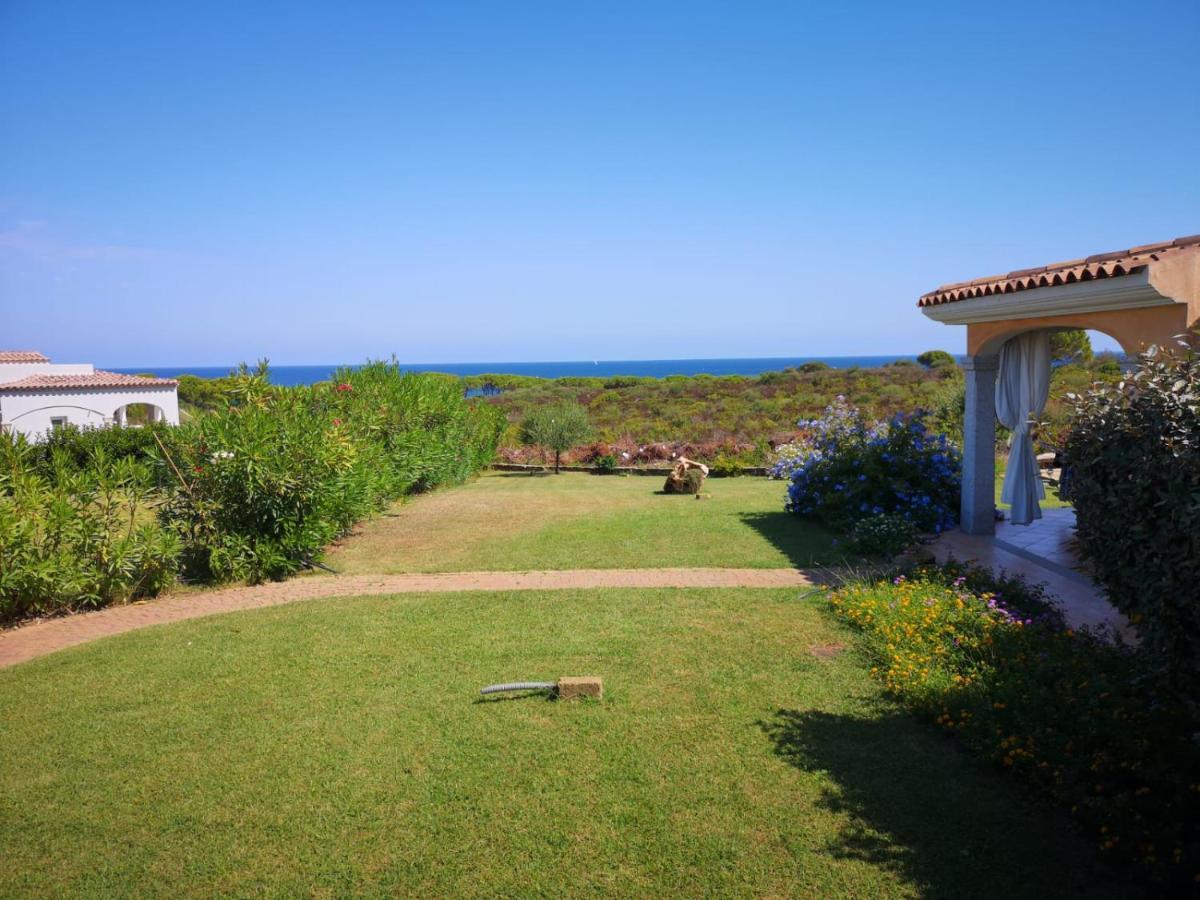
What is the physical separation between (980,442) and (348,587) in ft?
25.9

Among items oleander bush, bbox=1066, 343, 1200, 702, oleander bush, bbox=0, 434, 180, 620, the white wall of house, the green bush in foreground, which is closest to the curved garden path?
oleander bush, bbox=0, 434, 180, 620

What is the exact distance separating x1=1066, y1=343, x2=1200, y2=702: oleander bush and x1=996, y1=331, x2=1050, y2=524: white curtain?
5.39 m

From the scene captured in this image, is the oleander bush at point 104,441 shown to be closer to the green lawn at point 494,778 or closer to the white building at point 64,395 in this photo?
the white building at point 64,395

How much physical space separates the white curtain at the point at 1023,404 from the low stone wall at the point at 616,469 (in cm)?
842

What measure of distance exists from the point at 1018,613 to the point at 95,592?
8883 mm

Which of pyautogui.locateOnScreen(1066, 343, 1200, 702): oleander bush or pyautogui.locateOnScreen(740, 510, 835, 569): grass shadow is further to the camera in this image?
pyautogui.locateOnScreen(740, 510, 835, 569): grass shadow

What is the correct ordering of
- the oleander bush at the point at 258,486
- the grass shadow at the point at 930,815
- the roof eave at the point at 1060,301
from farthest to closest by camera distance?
1. the oleander bush at the point at 258,486
2. the roof eave at the point at 1060,301
3. the grass shadow at the point at 930,815

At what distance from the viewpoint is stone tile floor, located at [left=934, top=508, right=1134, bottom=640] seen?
6.49 metres

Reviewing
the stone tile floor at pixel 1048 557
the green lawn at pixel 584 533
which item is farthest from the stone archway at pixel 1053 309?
the green lawn at pixel 584 533

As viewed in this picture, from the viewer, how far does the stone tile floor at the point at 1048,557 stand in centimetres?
649

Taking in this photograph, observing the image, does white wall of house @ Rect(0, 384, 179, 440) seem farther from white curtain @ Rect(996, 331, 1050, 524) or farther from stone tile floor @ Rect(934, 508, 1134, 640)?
white curtain @ Rect(996, 331, 1050, 524)

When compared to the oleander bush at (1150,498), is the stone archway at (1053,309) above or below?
above

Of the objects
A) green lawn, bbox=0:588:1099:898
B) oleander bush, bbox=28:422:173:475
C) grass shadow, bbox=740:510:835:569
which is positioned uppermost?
oleander bush, bbox=28:422:173:475

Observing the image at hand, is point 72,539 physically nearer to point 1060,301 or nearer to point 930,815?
point 930,815
